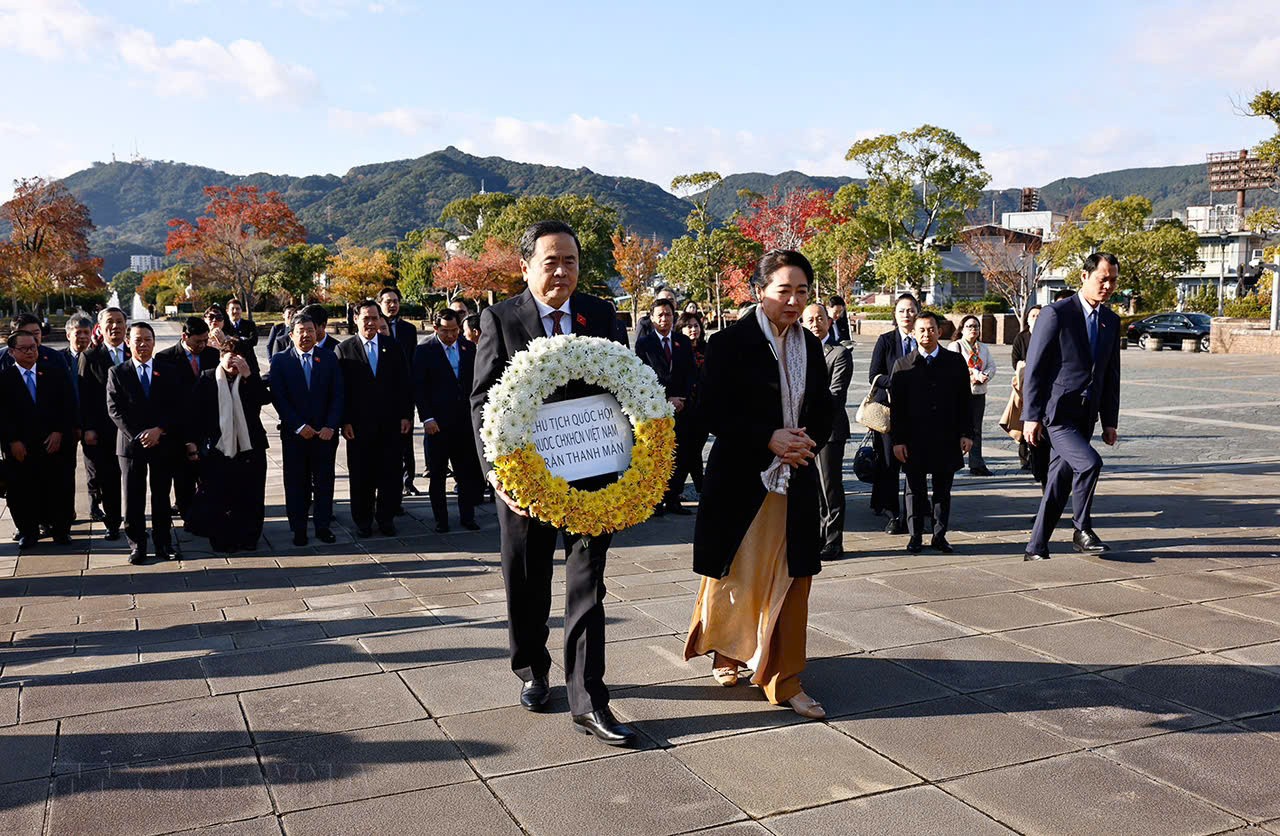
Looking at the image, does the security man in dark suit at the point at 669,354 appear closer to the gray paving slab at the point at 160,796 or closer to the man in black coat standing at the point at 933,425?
the man in black coat standing at the point at 933,425

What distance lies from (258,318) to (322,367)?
58615 millimetres

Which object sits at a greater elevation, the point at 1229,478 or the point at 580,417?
the point at 580,417

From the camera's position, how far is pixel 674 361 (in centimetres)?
927

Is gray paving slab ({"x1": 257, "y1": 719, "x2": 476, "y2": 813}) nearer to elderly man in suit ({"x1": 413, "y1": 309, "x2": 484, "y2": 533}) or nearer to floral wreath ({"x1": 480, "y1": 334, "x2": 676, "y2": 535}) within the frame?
floral wreath ({"x1": 480, "y1": 334, "x2": 676, "y2": 535})

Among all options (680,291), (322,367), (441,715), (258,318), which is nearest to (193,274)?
(258,318)

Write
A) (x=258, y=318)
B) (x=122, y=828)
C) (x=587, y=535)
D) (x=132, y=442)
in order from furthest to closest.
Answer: (x=258, y=318) < (x=132, y=442) < (x=587, y=535) < (x=122, y=828)

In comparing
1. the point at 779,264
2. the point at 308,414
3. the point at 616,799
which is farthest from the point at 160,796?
the point at 308,414

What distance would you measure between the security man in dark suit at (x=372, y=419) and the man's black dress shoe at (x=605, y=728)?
455 cm

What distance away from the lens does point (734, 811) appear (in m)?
3.30

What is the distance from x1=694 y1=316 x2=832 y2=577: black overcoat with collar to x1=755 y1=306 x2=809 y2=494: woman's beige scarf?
0.06 feet

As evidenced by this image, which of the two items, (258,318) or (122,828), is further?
(258,318)

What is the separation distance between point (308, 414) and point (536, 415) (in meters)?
4.82

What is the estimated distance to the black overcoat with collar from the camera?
14.0ft

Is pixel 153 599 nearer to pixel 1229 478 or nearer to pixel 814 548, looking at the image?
pixel 814 548
